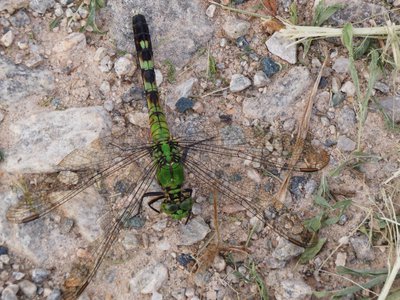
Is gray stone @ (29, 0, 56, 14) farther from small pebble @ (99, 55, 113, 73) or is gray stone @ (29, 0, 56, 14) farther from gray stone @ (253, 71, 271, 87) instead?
gray stone @ (253, 71, 271, 87)

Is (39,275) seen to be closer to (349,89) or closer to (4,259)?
(4,259)

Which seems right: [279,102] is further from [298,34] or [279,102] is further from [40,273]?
[40,273]

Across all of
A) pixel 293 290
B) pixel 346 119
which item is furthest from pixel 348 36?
pixel 293 290

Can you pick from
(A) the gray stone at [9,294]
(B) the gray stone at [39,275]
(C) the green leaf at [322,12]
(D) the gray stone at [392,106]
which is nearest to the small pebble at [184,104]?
(C) the green leaf at [322,12]

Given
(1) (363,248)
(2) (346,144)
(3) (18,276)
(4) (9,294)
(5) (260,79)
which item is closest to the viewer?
(4) (9,294)

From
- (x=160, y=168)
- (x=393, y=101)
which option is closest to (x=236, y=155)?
(x=160, y=168)

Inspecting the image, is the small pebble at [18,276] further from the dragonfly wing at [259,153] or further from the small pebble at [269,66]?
the small pebble at [269,66]
